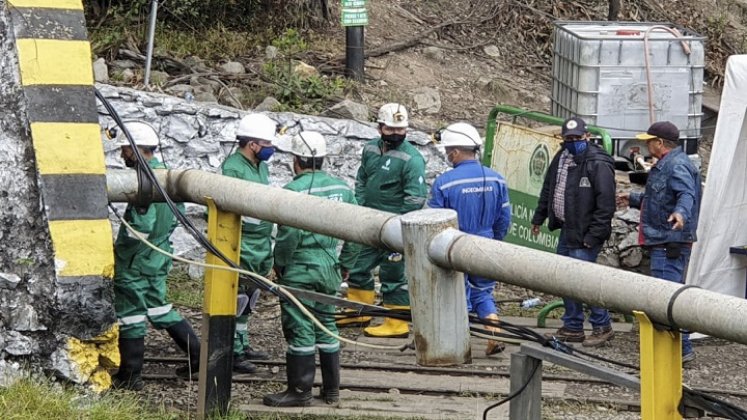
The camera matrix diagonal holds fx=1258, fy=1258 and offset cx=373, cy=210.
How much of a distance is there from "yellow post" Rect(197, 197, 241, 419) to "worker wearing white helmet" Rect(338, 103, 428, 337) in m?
3.61

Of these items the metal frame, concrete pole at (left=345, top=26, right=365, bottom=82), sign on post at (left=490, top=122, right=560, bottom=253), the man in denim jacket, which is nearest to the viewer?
the man in denim jacket

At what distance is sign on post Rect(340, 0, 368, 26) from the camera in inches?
511

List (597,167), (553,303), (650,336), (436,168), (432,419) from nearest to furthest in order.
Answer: (650,336)
(432,419)
(597,167)
(553,303)
(436,168)

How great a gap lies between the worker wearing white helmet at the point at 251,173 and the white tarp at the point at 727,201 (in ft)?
10.9

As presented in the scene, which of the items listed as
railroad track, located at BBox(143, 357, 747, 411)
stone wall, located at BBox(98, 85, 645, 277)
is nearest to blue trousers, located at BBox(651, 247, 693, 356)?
railroad track, located at BBox(143, 357, 747, 411)

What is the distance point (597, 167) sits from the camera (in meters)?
9.10

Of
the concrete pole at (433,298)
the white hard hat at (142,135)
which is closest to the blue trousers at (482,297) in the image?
the white hard hat at (142,135)

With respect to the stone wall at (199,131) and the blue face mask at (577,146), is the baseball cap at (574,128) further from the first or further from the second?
the stone wall at (199,131)

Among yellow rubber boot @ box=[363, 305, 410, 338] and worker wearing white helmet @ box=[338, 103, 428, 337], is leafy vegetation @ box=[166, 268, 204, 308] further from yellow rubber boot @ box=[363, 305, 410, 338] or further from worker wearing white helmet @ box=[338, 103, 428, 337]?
yellow rubber boot @ box=[363, 305, 410, 338]

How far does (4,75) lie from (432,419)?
10.1 feet

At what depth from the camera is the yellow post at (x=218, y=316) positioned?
5.75 meters

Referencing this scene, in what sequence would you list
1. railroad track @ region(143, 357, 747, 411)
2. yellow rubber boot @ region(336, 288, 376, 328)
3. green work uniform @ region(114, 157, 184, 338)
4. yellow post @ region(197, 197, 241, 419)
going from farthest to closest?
1. yellow rubber boot @ region(336, 288, 376, 328)
2. railroad track @ region(143, 357, 747, 411)
3. green work uniform @ region(114, 157, 184, 338)
4. yellow post @ region(197, 197, 241, 419)

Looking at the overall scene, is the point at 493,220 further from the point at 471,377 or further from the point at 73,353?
the point at 73,353

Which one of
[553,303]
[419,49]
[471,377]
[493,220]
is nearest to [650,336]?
[471,377]
